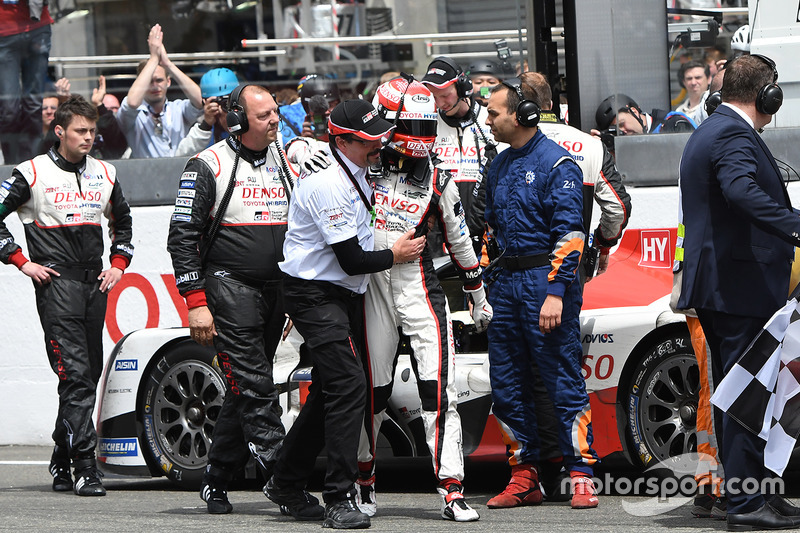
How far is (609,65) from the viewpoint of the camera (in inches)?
391

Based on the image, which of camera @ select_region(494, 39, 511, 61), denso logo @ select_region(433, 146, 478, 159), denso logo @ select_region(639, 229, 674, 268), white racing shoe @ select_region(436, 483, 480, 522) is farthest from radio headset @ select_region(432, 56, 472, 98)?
white racing shoe @ select_region(436, 483, 480, 522)

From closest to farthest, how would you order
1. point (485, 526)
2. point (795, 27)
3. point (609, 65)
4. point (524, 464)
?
point (485, 526)
point (524, 464)
point (795, 27)
point (609, 65)

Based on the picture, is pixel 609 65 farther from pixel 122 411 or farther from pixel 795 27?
pixel 122 411

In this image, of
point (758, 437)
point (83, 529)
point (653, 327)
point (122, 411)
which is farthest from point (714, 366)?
point (122, 411)

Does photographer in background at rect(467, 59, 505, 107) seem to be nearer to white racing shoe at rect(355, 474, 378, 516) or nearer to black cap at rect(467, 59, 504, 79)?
black cap at rect(467, 59, 504, 79)

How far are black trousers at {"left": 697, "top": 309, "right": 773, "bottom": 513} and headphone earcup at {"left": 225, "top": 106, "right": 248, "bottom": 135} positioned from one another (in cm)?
246

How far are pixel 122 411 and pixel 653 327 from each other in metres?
3.17

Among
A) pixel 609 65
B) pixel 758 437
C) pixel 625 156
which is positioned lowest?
pixel 758 437

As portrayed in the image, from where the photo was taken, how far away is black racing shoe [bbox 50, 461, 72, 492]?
25.3 feet

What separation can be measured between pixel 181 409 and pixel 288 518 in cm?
150

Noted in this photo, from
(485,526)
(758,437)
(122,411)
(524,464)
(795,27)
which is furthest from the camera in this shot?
A: (795,27)

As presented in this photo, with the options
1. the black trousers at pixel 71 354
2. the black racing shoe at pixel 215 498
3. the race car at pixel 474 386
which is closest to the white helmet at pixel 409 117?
the race car at pixel 474 386

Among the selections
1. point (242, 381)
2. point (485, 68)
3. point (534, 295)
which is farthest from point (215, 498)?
point (485, 68)

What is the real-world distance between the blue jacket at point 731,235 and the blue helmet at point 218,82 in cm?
615
